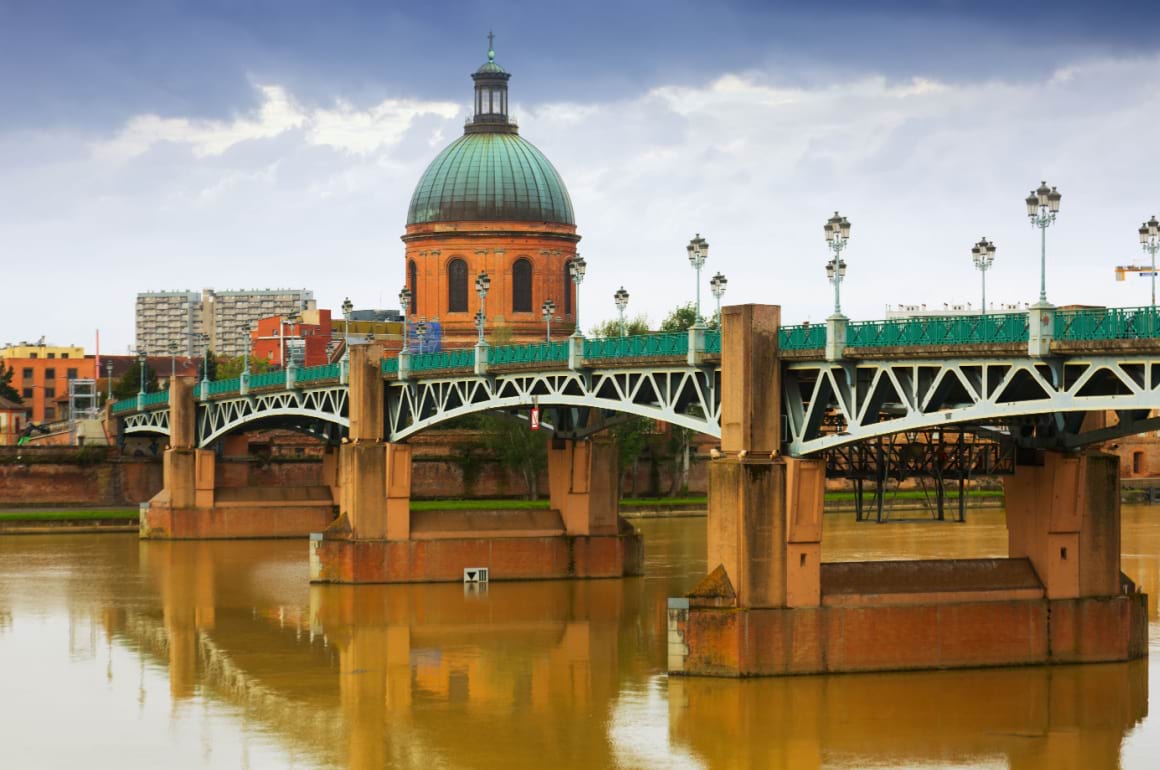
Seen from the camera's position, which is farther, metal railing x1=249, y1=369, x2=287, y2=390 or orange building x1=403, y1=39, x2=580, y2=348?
orange building x1=403, y1=39, x2=580, y2=348

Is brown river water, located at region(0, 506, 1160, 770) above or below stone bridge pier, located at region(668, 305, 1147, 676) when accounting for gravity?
Result: below

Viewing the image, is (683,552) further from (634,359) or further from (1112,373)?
(1112,373)

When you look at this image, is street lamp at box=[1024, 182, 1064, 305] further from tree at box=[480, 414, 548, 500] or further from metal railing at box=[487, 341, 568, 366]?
tree at box=[480, 414, 548, 500]

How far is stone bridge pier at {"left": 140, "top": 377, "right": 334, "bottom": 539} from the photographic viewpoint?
8938cm

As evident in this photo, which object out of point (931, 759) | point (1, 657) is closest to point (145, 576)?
point (1, 657)

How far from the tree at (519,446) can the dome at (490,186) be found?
12023mm

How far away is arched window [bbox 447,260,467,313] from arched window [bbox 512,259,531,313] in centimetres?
278

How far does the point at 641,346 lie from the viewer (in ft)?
177

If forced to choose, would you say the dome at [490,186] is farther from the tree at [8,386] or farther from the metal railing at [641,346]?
the tree at [8,386]

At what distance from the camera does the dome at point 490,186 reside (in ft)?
359

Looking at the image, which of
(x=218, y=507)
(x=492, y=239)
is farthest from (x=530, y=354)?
(x=492, y=239)

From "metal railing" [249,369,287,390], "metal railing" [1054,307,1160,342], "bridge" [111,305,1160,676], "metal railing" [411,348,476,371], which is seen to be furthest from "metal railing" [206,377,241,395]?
"metal railing" [1054,307,1160,342]

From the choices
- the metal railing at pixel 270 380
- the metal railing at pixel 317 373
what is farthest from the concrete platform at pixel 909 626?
the metal railing at pixel 270 380

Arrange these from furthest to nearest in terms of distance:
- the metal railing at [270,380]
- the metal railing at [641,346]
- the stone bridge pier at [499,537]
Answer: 1. the metal railing at [270,380]
2. the stone bridge pier at [499,537]
3. the metal railing at [641,346]
